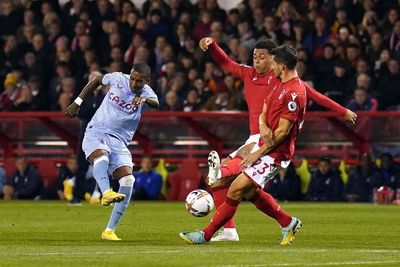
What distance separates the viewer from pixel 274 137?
546 inches

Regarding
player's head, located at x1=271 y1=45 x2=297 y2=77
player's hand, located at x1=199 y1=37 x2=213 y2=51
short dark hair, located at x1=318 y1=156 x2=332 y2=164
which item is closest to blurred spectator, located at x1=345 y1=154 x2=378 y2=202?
short dark hair, located at x1=318 y1=156 x2=332 y2=164

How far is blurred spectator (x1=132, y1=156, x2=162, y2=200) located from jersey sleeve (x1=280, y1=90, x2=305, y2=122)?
13.7 metres

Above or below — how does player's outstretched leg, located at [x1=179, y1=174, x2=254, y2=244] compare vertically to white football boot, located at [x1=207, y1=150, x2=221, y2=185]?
below

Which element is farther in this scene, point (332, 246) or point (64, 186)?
point (64, 186)

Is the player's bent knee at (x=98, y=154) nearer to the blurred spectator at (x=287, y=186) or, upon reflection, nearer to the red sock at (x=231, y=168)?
the red sock at (x=231, y=168)

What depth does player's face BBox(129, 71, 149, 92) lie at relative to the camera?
15.6 m

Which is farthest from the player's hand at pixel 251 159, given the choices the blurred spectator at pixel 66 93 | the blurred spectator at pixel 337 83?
the blurred spectator at pixel 66 93

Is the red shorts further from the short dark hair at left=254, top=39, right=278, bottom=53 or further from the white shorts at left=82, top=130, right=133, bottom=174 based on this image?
the white shorts at left=82, top=130, right=133, bottom=174

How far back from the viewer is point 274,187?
2683 cm

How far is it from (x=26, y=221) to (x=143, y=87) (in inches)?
163

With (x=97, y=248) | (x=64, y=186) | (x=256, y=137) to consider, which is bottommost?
(x=64, y=186)

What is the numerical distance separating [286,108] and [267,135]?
1.11 ft

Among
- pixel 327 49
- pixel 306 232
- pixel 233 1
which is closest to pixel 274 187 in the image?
pixel 327 49

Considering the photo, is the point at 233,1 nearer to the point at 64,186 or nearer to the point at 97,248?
the point at 64,186
